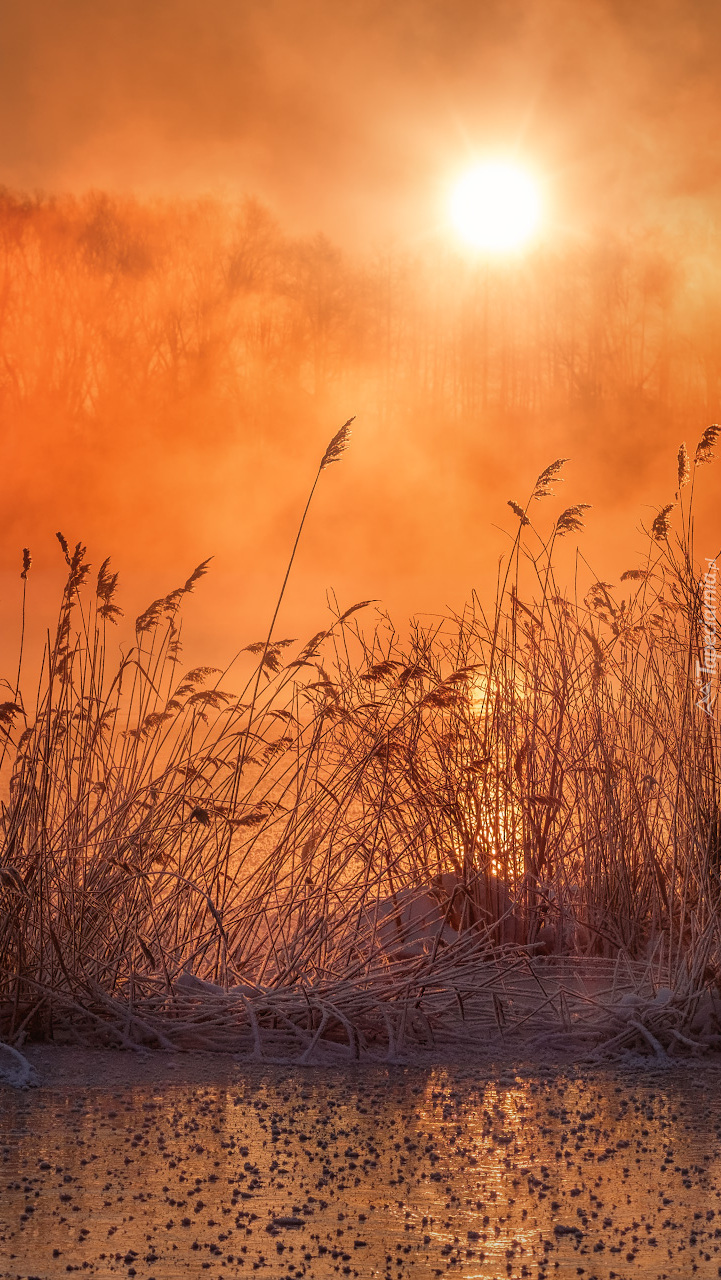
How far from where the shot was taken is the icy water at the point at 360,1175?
2.48m

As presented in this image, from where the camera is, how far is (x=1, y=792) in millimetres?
5797

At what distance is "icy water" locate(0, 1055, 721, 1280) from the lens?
248 centimetres

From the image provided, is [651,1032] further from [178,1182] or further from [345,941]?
[178,1182]

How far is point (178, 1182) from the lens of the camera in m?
2.85

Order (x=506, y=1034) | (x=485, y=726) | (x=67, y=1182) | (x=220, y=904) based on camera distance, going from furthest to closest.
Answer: (x=485, y=726) → (x=220, y=904) → (x=506, y=1034) → (x=67, y=1182)

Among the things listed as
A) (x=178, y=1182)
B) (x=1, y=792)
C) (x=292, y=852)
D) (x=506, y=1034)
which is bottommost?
(x=178, y=1182)

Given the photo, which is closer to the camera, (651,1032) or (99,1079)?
(99,1079)

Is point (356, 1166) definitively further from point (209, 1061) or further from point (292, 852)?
point (292, 852)


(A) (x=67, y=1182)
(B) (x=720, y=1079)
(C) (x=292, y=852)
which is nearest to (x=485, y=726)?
(C) (x=292, y=852)

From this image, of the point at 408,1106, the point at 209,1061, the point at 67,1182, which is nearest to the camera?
the point at 67,1182

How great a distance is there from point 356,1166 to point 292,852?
1843mm

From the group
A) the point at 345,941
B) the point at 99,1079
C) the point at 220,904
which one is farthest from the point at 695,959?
the point at 99,1079

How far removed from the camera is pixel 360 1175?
292 cm

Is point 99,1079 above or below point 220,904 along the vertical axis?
below
